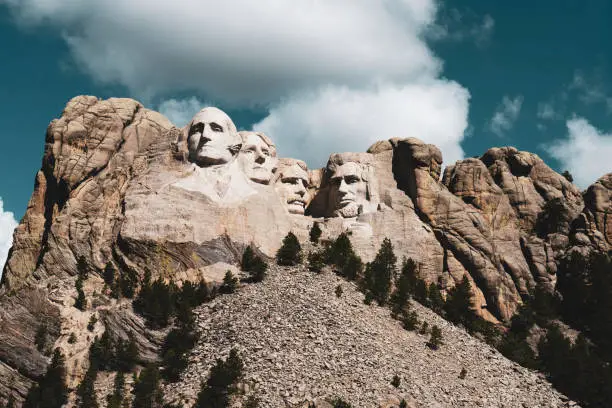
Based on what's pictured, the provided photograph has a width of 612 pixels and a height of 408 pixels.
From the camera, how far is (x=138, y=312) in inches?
1885

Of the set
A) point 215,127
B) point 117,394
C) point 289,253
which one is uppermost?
point 215,127

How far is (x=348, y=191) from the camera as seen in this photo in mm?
60469

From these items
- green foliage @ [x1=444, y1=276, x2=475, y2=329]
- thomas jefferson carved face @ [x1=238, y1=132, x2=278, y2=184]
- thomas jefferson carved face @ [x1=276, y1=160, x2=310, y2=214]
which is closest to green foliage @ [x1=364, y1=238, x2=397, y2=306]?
green foliage @ [x1=444, y1=276, x2=475, y2=329]

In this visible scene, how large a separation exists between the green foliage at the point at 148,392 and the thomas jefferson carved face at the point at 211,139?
15.3m

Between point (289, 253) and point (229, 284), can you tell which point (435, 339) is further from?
point (229, 284)

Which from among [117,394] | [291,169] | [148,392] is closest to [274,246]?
[291,169]

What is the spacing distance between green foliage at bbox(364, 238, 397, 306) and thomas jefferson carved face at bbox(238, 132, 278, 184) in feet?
26.4

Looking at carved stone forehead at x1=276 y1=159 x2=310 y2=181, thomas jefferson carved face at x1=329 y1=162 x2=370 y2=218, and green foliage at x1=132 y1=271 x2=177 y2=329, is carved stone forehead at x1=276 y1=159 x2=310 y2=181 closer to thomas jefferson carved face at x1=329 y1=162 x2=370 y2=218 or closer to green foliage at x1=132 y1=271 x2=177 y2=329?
thomas jefferson carved face at x1=329 y1=162 x2=370 y2=218

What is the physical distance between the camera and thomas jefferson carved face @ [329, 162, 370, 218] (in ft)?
197

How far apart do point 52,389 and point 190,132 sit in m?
18.3

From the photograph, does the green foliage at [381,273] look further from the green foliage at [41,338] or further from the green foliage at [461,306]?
the green foliage at [41,338]

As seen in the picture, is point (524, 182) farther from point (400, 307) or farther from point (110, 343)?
point (110, 343)

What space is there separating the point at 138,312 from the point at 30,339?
5.24m

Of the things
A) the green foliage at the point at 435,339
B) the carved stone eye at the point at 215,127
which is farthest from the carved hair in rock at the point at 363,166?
the green foliage at the point at 435,339
